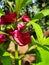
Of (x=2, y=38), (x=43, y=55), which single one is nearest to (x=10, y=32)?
(x=2, y=38)

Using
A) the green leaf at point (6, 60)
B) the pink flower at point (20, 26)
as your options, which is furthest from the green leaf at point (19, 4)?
the green leaf at point (6, 60)

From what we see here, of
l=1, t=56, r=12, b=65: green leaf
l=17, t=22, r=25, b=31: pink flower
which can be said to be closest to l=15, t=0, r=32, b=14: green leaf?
l=17, t=22, r=25, b=31: pink flower

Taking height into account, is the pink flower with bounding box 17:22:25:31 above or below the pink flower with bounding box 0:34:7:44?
above

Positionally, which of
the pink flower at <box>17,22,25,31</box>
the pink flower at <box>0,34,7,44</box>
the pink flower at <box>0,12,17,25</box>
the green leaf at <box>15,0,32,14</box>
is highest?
the green leaf at <box>15,0,32,14</box>

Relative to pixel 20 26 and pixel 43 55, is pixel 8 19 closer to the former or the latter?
pixel 20 26

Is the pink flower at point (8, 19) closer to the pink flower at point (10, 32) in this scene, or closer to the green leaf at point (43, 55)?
the pink flower at point (10, 32)

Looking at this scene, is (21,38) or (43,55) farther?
(43,55)

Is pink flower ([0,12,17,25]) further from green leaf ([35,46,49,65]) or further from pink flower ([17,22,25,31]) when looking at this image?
green leaf ([35,46,49,65])

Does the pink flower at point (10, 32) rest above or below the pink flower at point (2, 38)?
above

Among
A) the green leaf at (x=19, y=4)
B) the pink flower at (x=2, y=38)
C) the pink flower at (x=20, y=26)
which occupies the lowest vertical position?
the pink flower at (x=2, y=38)

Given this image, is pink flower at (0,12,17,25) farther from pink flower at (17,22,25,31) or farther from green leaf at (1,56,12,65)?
green leaf at (1,56,12,65)

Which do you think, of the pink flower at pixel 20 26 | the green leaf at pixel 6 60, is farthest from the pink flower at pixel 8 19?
the green leaf at pixel 6 60

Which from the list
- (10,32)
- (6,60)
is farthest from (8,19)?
(6,60)

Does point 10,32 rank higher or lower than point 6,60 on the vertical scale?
higher
